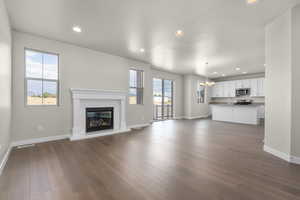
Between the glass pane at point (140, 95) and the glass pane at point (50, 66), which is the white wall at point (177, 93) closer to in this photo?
the glass pane at point (140, 95)

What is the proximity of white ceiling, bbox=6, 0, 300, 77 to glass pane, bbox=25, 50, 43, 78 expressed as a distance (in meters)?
0.59

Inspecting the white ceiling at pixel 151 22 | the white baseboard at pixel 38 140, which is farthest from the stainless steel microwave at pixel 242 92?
the white baseboard at pixel 38 140

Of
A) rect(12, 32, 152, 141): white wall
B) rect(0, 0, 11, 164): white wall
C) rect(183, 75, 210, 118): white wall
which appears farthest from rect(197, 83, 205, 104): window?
rect(0, 0, 11, 164): white wall

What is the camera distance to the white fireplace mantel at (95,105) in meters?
4.03

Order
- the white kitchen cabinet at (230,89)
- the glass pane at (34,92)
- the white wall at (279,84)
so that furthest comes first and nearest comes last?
the white kitchen cabinet at (230,89), the glass pane at (34,92), the white wall at (279,84)

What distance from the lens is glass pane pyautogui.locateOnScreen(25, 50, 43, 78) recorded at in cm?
351

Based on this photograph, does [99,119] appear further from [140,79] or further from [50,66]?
[140,79]

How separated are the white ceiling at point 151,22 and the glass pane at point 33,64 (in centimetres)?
59

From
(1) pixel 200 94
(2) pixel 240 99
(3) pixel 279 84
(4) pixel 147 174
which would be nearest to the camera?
(4) pixel 147 174

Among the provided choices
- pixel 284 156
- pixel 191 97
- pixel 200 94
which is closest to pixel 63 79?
pixel 284 156

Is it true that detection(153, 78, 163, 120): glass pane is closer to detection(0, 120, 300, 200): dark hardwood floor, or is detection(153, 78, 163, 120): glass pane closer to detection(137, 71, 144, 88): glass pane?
detection(137, 71, 144, 88): glass pane

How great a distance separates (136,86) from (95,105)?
6.84 feet

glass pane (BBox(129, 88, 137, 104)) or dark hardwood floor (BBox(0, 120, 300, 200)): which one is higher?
glass pane (BBox(129, 88, 137, 104))

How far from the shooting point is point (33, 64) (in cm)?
359
